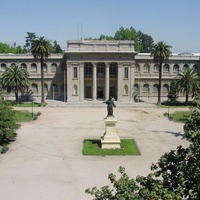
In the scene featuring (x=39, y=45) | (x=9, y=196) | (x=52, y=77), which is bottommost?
(x=9, y=196)

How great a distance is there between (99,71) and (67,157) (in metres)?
41.4

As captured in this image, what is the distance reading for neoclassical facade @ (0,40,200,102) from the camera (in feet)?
205

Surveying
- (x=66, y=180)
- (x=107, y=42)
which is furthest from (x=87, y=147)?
(x=107, y=42)

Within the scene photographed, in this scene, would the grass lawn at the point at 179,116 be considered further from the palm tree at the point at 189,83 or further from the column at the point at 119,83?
the column at the point at 119,83

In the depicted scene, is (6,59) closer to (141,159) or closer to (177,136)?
(177,136)

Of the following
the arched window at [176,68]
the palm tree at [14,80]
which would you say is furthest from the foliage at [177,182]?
the arched window at [176,68]

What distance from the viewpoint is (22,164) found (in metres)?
24.3

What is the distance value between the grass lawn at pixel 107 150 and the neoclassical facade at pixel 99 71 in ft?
109

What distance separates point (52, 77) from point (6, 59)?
36.3 feet


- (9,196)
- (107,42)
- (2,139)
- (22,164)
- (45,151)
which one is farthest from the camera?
(107,42)

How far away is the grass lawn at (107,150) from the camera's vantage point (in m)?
27.6

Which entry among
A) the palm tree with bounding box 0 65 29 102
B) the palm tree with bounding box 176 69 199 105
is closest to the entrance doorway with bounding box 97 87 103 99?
the palm tree with bounding box 0 65 29 102

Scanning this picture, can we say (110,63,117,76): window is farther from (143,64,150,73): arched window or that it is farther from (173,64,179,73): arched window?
(173,64,179,73): arched window

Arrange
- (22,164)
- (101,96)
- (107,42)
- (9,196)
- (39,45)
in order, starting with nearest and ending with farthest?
(9,196) < (22,164) < (39,45) < (107,42) < (101,96)
